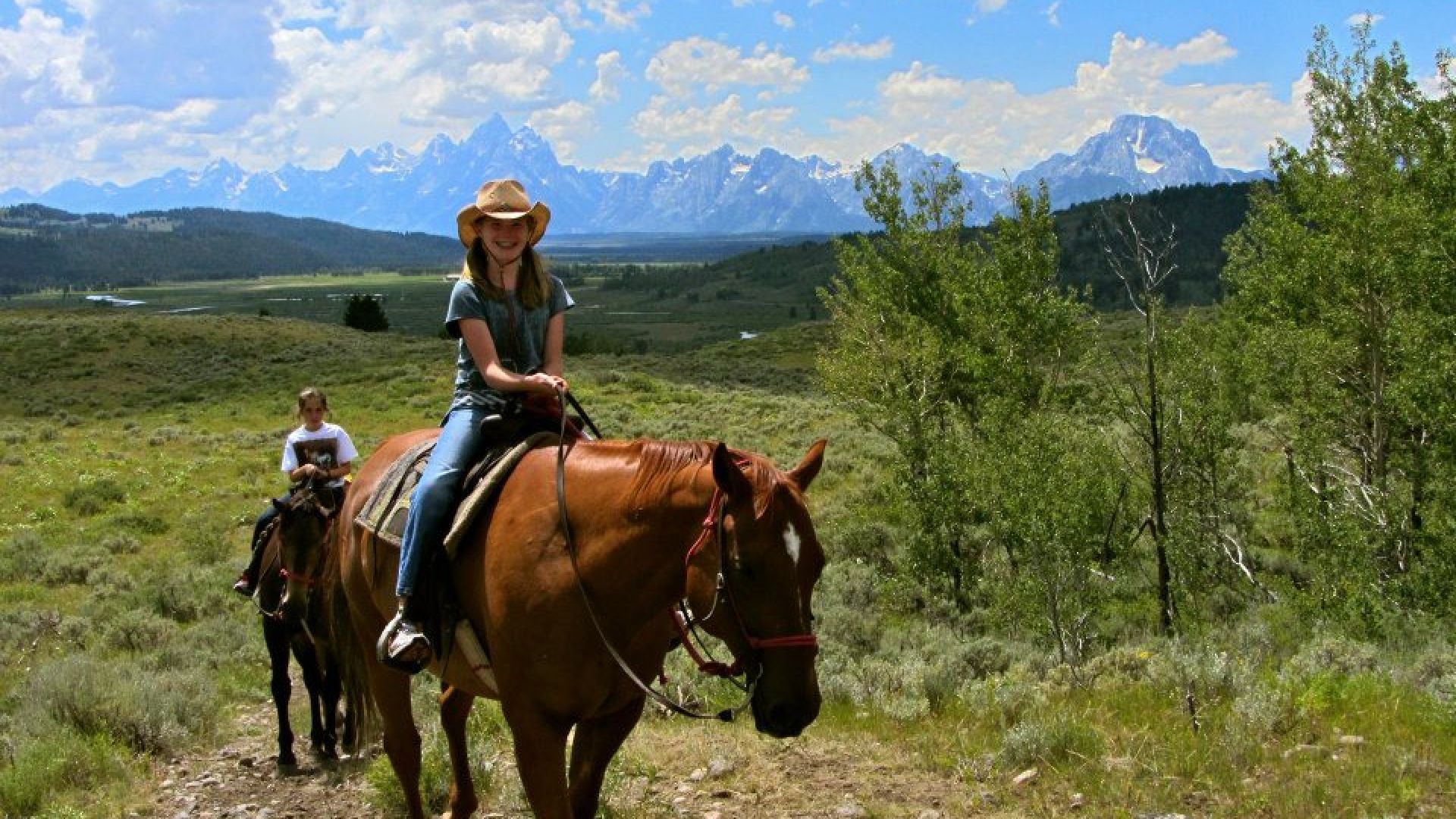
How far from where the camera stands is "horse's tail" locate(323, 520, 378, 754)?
6773mm

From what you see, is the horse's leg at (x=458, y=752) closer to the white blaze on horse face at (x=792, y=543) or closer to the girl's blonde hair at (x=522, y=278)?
the girl's blonde hair at (x=522, y=278)

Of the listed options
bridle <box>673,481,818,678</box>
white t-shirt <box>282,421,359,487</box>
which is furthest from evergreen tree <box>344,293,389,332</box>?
bridle <box>673,481,818,678</box>

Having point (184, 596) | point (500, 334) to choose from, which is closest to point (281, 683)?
point (500, 334)

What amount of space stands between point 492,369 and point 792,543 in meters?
1.82

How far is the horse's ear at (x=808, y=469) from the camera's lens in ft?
13.3

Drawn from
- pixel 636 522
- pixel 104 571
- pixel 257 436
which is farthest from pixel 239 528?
pixel 636 522

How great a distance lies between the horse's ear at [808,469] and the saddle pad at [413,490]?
4.63ft

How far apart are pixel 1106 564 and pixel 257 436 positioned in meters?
28.9

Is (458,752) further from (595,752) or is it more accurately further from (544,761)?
(544,761)

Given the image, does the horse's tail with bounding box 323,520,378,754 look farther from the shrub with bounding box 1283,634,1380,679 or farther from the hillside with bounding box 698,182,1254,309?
the hillside with bounding box 698,182,1254,309

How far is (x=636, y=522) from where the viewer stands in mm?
4230

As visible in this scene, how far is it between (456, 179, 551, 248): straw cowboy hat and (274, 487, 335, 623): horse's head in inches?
142

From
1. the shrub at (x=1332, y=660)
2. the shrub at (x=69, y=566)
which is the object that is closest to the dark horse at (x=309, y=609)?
the shrub at (x=1332, y=660)

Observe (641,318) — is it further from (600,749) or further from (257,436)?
(600,749)
